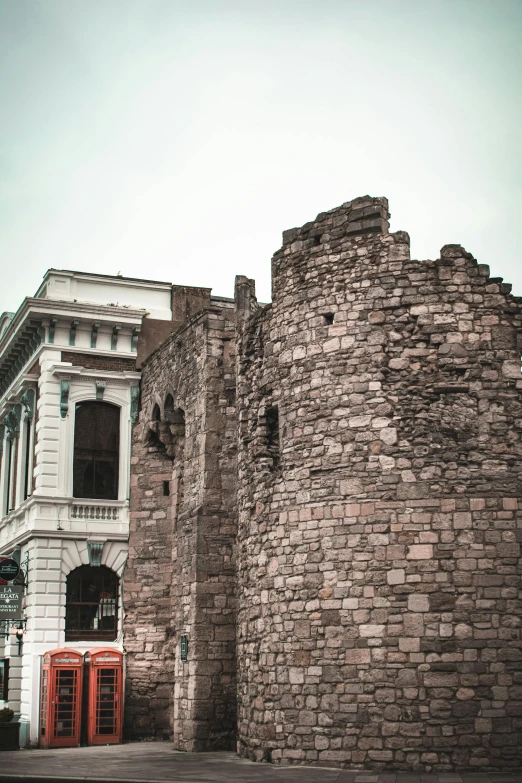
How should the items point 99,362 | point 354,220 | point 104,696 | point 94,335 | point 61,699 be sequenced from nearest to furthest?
point 354,220 < point 61,699 < point 104,696 < point 94,335 < point 99,362

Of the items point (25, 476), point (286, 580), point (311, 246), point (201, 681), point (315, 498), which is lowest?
point (201, 681)

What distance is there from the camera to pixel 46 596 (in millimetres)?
22188

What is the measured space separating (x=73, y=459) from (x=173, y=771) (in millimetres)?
10124

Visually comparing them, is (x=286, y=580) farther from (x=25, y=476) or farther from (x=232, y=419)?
(x=25, y=476)

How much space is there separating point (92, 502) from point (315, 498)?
9.30m

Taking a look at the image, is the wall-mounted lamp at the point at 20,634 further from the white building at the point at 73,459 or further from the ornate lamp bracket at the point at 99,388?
the ornate lamp bracket at the point at 99,388

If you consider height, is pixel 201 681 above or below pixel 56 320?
below

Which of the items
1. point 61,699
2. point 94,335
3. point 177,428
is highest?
point 94,335

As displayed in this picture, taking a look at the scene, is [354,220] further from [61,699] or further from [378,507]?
[61,699]

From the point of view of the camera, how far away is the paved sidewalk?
1275 cm

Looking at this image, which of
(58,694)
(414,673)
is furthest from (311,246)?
(58,694)

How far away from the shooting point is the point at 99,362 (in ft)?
78.6

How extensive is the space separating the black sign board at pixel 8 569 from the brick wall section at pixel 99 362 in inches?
182

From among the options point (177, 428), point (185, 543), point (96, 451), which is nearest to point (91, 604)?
point (96, 451)
